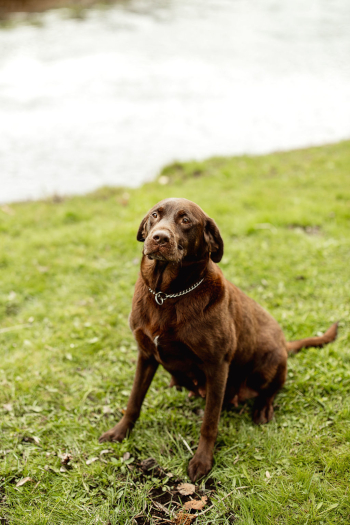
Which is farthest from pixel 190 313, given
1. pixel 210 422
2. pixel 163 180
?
pixel 163 180

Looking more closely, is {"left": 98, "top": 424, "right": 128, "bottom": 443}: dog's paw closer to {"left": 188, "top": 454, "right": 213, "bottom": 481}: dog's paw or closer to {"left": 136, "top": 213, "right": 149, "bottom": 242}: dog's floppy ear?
{"left": 188, "top": 454, "right": 213, "bottom": 481}: dog's paw

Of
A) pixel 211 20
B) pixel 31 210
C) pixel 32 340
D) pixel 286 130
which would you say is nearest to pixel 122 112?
pixel 286 130

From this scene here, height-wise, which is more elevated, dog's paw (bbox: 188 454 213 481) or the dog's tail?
the dog's tail

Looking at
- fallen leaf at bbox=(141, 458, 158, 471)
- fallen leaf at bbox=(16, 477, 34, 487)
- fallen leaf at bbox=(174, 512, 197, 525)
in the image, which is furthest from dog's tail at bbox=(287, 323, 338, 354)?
fallen leaf at bbox=(16, 477, 34, 487)

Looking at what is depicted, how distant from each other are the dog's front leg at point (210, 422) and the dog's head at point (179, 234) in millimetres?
776

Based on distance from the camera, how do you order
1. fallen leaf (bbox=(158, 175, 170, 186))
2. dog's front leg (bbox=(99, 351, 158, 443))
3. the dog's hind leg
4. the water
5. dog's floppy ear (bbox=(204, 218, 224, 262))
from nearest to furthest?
dog's floppy ear (bbox=(204, 218, 224, 262)) < dog's front leg (bbox=(99, 351, 158, 443)) < the dog's hind leg < fallen leaf (bbox=(158, 175, 170, 186)) < the water

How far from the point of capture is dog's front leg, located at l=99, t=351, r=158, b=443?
3.15 metres

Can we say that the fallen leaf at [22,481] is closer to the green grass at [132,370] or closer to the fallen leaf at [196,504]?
the green grass at [132,370]

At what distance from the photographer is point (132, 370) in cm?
385

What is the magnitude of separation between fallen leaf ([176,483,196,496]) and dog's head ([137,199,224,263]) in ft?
4.98

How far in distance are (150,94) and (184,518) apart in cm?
1231

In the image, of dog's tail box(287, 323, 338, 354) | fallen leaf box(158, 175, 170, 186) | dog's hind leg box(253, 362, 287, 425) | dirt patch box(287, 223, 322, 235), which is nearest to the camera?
dog's hind leg box(253, 362, 287, 425)

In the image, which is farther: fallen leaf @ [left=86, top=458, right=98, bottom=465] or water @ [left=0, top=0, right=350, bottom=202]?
water @ [left=0, top=0, right=350, bottom=202]

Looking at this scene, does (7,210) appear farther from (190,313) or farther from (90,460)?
(190,313)
